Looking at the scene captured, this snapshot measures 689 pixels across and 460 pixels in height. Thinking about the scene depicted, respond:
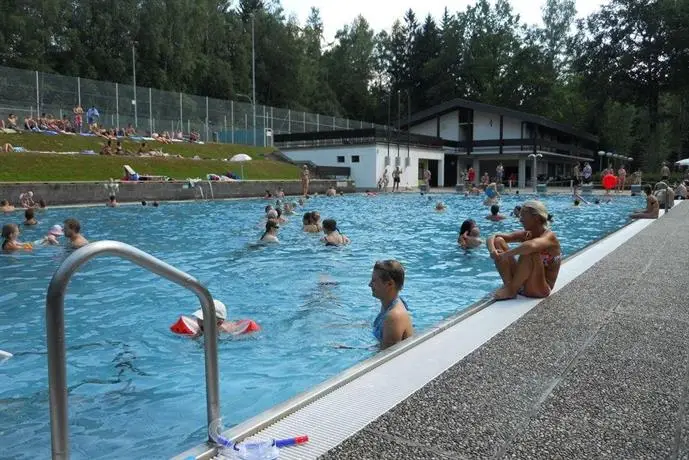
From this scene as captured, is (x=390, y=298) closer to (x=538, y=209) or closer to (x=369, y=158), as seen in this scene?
(x=538, y=209)

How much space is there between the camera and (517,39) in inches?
2805

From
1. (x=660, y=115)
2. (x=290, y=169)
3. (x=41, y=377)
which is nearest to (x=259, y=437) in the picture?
(x=41, y=377)

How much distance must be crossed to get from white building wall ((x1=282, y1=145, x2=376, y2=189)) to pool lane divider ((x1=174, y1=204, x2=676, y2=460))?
1382 inches

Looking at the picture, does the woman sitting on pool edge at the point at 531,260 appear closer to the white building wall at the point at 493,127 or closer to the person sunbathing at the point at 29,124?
the person sunbathing at the point at 29,124

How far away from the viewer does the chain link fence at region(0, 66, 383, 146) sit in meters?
32.9

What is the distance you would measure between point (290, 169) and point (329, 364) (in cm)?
3365

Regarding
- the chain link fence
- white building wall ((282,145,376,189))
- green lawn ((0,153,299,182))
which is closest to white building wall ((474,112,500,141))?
white building wall ((282,145,376,189))

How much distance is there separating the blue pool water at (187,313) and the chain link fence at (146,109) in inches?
888

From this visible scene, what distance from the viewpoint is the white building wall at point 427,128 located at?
5022cm

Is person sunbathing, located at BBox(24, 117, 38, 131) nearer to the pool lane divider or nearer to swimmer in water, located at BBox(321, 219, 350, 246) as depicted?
swimmer in water, located at BBox(321, 219, 350, 246)

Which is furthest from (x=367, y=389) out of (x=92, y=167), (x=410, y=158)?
(x=410, y=158)

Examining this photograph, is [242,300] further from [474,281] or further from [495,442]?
[495,442]

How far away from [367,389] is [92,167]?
86.8 ft

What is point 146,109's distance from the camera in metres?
39.3
